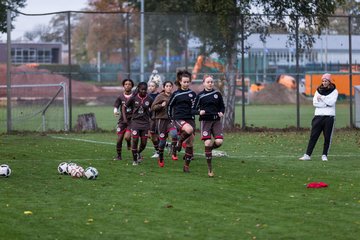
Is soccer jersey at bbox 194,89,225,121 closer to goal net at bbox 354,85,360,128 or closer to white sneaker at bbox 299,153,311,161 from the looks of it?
white sneaker at bbox 299,153,311,161

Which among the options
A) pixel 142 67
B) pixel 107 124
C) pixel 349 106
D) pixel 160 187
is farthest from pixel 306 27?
pixel 160 187

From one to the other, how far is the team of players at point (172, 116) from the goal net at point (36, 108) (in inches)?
406

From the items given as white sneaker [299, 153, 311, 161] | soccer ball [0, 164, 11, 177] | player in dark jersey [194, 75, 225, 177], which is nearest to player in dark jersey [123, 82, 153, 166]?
player in dark jersey [194, 75, 225, 177]

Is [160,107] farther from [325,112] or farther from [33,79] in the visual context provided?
[33,79]

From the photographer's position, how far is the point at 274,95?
145 ft

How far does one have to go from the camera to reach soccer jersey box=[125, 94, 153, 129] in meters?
18.6

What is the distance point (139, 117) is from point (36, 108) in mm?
13452

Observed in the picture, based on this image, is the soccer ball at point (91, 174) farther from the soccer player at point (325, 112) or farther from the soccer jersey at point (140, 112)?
the soccer player at point (325, 112)

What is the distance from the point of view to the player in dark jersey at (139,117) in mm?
18453

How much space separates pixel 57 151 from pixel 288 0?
13.2m

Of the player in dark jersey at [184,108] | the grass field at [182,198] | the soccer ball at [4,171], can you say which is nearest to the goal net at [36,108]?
the grass field at [182,198]

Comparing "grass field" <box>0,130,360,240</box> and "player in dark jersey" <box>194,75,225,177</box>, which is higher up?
"player in dark jersey" <box>194,75,225,177</box>

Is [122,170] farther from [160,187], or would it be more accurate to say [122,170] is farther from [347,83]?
[347,83]

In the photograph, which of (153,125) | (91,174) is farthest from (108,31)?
(91,174)
